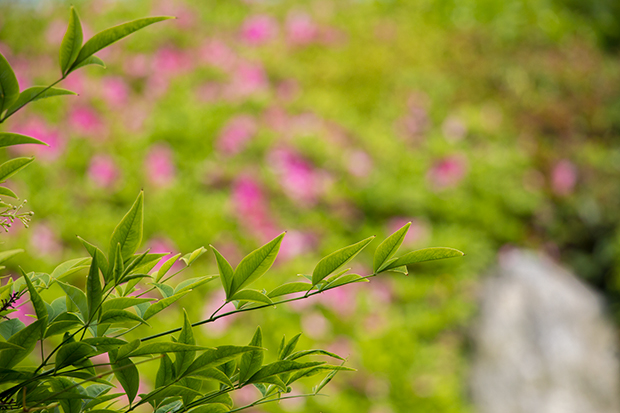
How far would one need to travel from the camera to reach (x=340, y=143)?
4336 mm

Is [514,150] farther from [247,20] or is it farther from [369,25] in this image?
[247,20]

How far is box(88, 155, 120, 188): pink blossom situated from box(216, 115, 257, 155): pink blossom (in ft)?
2.64

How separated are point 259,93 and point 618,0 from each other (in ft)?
16.7

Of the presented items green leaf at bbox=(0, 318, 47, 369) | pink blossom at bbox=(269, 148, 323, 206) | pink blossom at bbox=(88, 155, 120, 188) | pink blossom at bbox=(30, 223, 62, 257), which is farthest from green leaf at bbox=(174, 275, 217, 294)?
pink blossom at bbox=(269, 148, 323, 206)

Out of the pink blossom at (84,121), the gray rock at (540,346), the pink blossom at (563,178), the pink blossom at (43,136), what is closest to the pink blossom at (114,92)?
the pink blossom at (84,121)

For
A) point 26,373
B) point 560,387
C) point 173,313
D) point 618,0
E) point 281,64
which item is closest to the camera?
point 26,373

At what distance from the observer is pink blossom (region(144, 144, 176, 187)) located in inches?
139

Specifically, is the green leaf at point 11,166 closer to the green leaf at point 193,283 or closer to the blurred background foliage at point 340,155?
the green leaf at point 193,283

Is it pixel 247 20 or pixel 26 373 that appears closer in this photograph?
pixel 26 373

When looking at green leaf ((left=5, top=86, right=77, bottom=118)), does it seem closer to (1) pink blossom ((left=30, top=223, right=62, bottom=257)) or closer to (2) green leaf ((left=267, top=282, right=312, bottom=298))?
(2) green leaf ((left=267, top=282, right=312, bottom=298))

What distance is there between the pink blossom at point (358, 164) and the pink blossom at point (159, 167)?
4.19ft

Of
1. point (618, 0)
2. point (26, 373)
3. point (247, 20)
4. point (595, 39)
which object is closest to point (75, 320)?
point (26, 373)


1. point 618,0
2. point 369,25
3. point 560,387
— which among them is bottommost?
point 560,387

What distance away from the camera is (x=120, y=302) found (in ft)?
1.60
